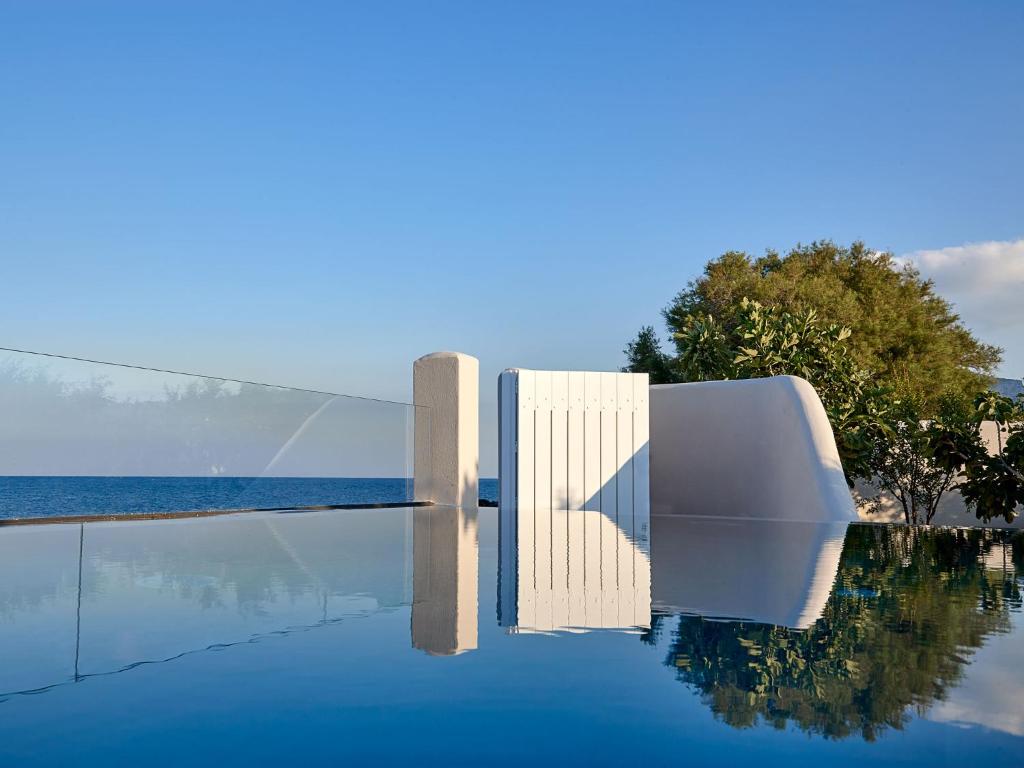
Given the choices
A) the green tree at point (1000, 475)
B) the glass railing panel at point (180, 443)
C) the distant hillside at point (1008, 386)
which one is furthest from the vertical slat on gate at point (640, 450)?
the distant hillside at point (1008, 386)

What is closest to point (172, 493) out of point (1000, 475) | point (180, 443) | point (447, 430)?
point (180, 443)

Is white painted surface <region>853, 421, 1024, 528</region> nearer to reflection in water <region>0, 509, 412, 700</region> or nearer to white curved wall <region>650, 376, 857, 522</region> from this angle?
white curved wall <region>650, 376, 857, 522</region>

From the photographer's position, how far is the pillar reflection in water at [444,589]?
2.80 m

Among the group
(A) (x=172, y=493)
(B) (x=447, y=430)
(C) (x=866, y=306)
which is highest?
(C) (x=866, y=306)

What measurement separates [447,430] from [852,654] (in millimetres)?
8400

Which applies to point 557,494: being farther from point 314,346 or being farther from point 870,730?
point 314,346

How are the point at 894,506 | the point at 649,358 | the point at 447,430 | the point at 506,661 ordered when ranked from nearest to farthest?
the point at 506,661, the point at 447,430, the point at 894,506, the point at 649,358

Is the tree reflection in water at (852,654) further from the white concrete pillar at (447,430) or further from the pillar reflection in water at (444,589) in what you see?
the white concrete pillar at (447,430)

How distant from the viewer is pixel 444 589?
152 inches

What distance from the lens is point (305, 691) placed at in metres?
2.18

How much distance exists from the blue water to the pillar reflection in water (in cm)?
253

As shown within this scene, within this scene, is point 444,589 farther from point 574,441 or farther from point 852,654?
point 574,441

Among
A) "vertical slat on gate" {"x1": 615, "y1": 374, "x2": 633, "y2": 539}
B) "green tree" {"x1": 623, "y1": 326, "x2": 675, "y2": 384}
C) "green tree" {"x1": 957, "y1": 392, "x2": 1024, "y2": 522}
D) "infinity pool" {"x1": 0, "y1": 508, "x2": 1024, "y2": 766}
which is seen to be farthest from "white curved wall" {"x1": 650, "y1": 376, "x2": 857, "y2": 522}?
"green tree" {"x1": 623, "y1": 326, "x2": 675, "y2": 384}

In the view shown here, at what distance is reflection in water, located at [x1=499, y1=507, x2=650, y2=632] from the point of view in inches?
125
